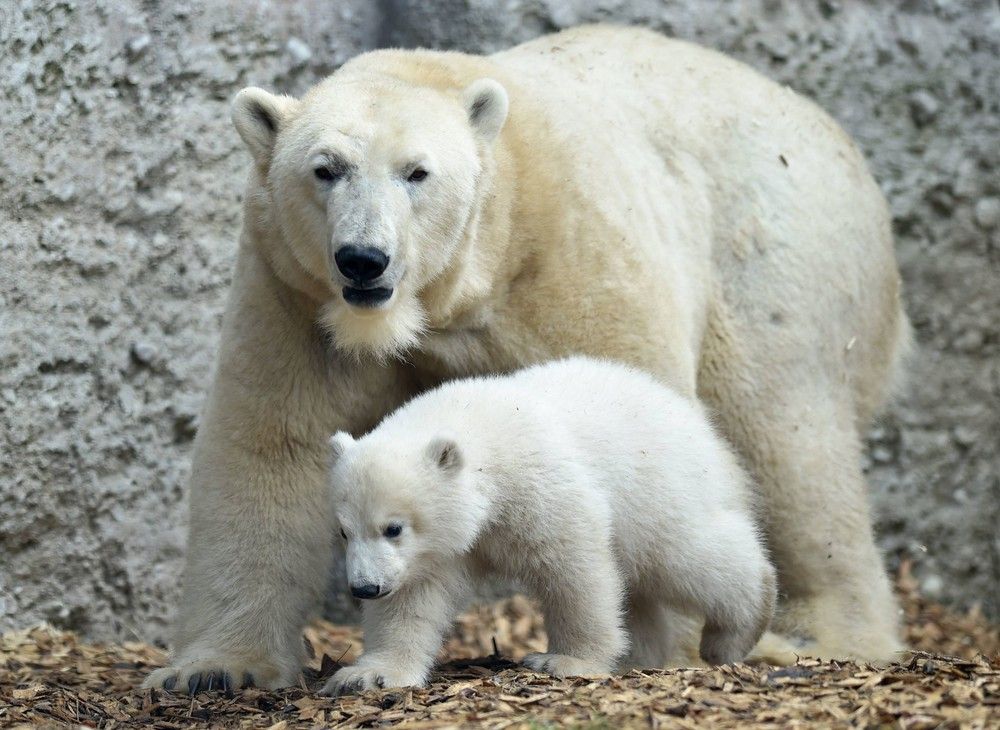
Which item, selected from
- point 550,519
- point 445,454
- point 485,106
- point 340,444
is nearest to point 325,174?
point 485,106

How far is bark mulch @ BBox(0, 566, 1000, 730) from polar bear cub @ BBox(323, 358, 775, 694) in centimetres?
14

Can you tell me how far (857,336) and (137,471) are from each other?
298 cm

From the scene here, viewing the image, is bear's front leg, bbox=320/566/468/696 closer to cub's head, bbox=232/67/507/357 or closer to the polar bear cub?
the polar bear cub

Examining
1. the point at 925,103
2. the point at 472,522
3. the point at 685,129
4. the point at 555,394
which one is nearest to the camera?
the point at 472,522

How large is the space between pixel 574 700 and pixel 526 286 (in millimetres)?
1493

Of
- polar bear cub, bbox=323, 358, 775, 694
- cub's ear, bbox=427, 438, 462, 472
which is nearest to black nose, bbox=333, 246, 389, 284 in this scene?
polar bear cub, bbox=323, 358, 775, 694

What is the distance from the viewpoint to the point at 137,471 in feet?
19.2

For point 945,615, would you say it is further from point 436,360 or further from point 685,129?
point 436,360

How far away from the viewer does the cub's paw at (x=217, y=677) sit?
14.0 ft

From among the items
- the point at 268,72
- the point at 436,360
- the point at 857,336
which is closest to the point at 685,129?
the point at 857,336

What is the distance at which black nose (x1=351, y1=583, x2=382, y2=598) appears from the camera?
351 centimetres

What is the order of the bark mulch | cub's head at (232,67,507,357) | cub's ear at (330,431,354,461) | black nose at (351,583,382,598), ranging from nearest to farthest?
the bark mulch → black nose at (351,583,382,598) → cub's ear at (330,431,354,461) → cub's head at (232,67,507,357)

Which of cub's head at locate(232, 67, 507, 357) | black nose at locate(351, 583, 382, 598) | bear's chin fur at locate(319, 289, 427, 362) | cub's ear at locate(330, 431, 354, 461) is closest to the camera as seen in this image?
black nose at locate(351, 583, 382, 598)

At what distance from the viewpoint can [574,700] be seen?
3.45 m
